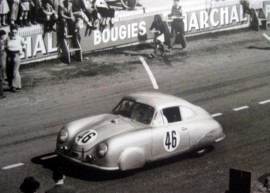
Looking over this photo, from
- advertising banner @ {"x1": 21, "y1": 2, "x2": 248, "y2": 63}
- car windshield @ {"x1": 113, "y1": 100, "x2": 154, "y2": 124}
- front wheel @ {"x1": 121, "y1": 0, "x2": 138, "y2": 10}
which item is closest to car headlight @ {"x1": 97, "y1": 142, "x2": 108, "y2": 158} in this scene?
car windshield @ {"x1": 113, "y1": 100, "x2": 154, "y2": 124}

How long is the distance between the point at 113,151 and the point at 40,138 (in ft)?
9.30

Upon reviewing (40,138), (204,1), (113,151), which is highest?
(204,1)

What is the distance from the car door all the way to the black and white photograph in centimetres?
2

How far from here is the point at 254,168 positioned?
845 centimetres

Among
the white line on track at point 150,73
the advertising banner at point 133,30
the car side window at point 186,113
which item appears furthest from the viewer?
the advertising banner at point 133,30

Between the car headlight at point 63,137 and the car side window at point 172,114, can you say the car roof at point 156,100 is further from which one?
the car headlight at point 63,137

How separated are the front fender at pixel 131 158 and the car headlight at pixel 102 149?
30 cm

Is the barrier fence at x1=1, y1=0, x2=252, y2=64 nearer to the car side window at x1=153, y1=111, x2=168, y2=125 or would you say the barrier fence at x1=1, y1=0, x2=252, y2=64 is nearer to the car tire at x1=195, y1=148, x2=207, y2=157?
the car side window at x1=153, y1=111, x2=168, y2=125

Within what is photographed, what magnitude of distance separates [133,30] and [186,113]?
9.68 m

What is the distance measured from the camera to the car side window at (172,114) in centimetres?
875

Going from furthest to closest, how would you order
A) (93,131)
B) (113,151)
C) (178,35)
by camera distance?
(178,35)
(93,131)
(113,151)

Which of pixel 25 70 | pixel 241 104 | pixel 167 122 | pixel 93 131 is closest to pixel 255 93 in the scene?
pixel 241 104

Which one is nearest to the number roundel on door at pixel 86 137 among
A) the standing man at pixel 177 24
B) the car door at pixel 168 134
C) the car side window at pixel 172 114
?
the car door at pixel 168 134

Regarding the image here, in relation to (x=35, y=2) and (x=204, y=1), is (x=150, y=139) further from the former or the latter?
(x=204, y=1)
